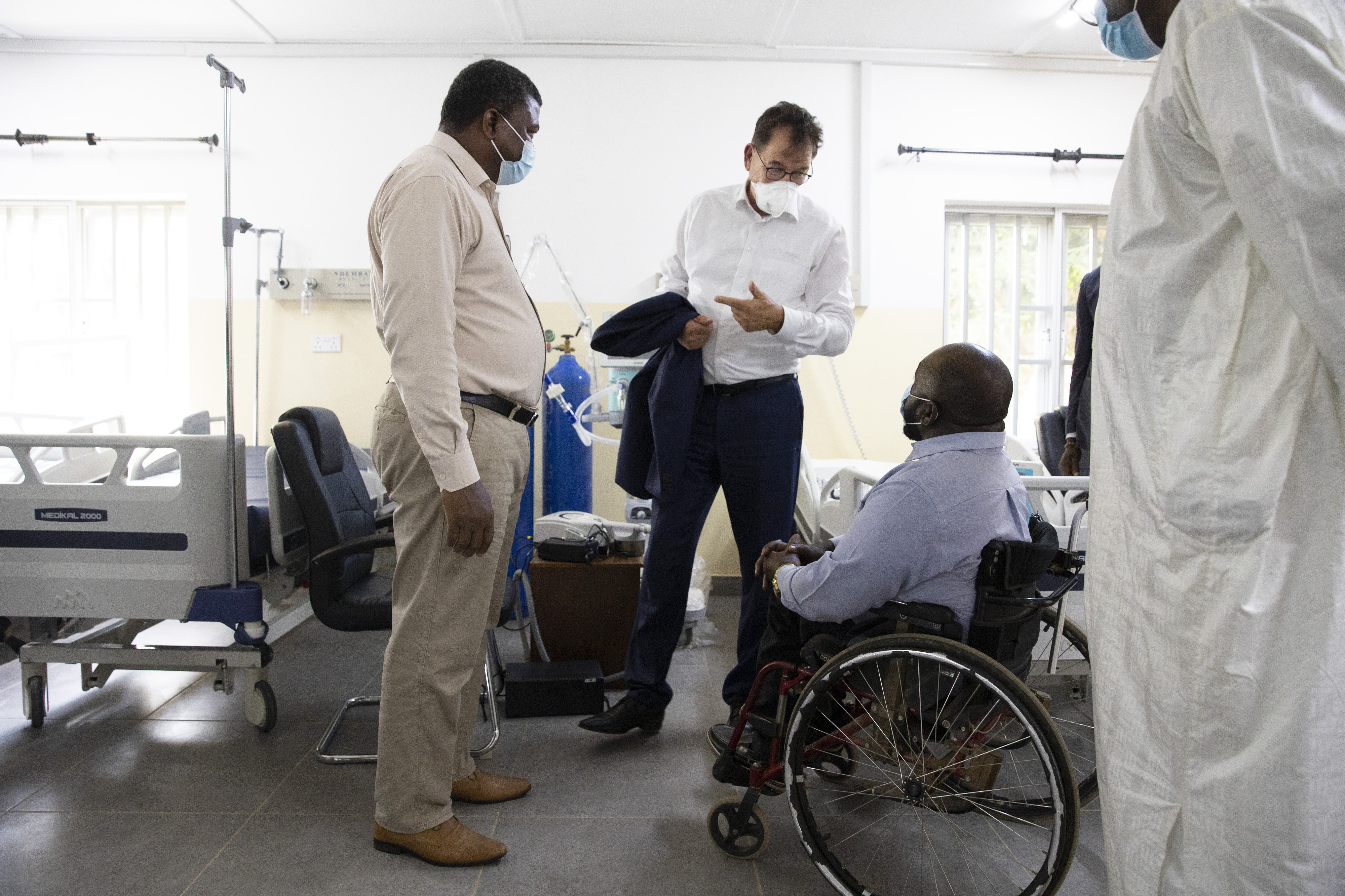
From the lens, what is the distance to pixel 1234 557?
86 cm

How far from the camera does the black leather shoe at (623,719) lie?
87.0 inches

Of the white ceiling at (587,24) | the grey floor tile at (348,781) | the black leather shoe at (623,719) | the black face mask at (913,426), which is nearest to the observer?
the black face mask at (913,426)

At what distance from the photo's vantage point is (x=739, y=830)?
1.65 meters

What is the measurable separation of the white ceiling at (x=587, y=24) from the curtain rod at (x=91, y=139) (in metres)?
0.46

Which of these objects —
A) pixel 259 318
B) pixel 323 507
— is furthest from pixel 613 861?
pixel 259 318

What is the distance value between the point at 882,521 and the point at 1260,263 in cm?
70

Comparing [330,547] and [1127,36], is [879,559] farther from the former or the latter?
[330,547]

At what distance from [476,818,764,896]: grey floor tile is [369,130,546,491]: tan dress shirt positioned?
2.61 ft

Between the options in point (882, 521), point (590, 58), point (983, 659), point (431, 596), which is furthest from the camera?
point (590, 58)

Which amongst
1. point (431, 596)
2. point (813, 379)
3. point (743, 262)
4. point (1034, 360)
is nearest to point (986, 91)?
point (1034, 360)

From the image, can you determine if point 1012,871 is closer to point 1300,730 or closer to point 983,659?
point 983,659

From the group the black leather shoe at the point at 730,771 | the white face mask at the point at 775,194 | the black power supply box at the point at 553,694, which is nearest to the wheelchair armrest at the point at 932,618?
the black leather shoe at the point at 730,771

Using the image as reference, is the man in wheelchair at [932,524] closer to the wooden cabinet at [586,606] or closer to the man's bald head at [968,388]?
the man's bald head at [968,388]

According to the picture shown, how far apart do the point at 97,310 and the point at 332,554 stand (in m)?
3.18
